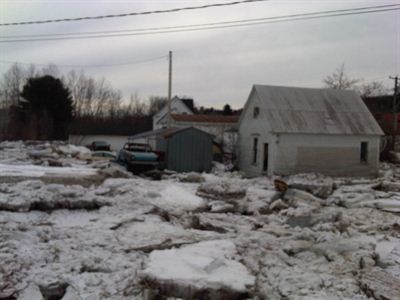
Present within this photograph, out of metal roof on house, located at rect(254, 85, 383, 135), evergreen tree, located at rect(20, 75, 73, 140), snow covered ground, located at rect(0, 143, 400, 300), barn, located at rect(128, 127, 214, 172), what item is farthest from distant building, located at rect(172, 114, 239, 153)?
evergreen tree, located at rect(20, 75, 73, 140)

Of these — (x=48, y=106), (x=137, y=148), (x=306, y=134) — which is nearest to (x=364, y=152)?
(x=306, y=134)

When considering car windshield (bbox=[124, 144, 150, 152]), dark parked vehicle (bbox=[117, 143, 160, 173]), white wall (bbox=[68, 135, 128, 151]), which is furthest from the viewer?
white wall (bbox=[68, 135, 128, 151])

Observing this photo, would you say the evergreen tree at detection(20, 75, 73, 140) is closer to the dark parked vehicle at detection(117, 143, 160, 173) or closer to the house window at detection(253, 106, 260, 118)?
the dark parked vehicle at detection(117, 143, 160, 173)

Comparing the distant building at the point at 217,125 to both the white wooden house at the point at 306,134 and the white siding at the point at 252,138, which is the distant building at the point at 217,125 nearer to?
the white siding at the point at 252,138

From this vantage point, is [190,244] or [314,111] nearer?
[190,244]

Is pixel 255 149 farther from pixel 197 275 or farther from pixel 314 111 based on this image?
pixel 197 275

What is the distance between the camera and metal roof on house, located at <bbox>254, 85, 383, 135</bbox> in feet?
95.3

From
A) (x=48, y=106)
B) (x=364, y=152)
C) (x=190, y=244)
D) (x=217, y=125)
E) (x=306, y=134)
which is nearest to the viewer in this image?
(x=190, y=244)

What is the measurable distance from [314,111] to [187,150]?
8142 mm

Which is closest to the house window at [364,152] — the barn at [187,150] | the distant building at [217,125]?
the distant building at [217,125]

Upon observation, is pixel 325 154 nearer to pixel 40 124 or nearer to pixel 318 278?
pixel 318 278

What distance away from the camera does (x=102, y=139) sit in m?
62.5

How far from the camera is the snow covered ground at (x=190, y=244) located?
8.20m

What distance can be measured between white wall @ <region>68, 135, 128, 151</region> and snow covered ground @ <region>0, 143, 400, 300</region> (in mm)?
42764
